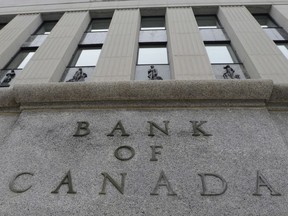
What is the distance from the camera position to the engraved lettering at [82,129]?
6.10 metres

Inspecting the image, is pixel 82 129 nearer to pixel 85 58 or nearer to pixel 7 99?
pixel 7 99

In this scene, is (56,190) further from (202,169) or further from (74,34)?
(74,34)

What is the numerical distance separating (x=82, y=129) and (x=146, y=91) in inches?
63.5

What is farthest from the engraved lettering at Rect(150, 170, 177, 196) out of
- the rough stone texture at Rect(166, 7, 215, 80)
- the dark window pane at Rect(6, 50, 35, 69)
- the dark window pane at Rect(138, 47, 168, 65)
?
the dark window pane at Rect(6, 50, 35, 69)

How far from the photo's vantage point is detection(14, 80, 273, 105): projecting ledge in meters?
6.30

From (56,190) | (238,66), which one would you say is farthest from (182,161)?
(238,66)

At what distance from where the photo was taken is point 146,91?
6.42 meters

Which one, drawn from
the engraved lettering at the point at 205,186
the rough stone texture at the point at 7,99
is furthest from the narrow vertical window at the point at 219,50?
the rough stone texture at the point at 7,99

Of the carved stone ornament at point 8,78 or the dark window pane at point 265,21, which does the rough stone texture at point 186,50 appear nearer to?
the dark window pane at point 265,21

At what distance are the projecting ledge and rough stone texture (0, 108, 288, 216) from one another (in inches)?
11.8

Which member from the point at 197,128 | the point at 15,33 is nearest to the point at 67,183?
the point at 197,128

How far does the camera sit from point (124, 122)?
20.6 feet

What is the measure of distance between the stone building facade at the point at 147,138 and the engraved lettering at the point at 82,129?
3cm

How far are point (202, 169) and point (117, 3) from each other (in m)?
10.7
